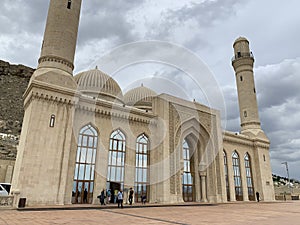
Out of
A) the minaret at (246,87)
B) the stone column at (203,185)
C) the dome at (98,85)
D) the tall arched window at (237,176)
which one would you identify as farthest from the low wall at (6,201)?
the minaret at (246,87)

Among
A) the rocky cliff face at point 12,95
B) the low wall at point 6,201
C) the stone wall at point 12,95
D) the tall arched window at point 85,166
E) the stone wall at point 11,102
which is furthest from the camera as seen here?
the stone wall at point 12,95

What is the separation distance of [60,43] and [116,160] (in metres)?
8.47

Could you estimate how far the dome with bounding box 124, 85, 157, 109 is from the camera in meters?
24.2

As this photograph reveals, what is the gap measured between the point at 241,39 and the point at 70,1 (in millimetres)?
19872

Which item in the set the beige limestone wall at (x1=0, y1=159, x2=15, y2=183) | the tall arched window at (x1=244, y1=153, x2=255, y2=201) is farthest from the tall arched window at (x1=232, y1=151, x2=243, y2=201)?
the beige limestone wall at (x1=0, y1=159, x2=15, y2=183)

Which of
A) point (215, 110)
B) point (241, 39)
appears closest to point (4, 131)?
point (215, 110)

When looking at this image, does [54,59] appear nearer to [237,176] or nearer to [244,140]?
[237,176]

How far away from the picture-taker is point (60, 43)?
49.5 ft

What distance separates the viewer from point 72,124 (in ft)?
44.9

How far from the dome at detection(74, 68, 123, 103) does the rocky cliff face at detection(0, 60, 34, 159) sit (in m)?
18.8

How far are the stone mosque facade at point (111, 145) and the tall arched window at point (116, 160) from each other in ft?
0.21

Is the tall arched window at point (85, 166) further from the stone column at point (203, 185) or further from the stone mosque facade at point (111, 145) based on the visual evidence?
the stone column at point (203, 185)

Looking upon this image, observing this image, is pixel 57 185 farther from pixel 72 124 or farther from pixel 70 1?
pixel 70 1

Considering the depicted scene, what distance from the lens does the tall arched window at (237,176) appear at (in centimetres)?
2212
